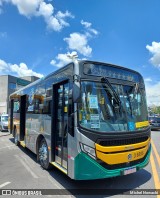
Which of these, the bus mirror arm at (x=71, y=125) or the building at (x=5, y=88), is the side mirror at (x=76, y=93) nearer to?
the bus mirror arm at (x=71, y=125)

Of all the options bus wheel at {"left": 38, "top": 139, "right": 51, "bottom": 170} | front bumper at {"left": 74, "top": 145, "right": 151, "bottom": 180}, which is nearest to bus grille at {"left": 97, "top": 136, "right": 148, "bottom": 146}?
front bumper at {"left": 74, "top": 145, "right": 151, "bottom": 180}

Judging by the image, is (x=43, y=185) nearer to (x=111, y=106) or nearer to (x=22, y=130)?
(x=111, y=106)

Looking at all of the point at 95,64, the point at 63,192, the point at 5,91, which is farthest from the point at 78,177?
the point at 5,91

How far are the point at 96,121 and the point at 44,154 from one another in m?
2.95

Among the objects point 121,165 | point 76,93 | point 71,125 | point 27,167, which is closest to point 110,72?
point 76,93

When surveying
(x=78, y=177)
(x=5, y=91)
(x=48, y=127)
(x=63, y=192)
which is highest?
(x=5, y=91)

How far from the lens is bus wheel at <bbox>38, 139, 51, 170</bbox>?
6793 millimetres

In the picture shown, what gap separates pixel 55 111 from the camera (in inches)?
250

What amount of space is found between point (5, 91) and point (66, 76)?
44.8 m

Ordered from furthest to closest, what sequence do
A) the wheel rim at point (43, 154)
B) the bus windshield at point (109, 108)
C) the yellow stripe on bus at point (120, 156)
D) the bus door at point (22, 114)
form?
the bus door at point (22, 114), the wheel rim at point (43, 154), the bus windshield at point (109, 108), the yellow stripe on bus at point (120, 156)

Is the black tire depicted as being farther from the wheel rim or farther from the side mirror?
the side mirror

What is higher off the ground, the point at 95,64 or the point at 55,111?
the point at 95,64

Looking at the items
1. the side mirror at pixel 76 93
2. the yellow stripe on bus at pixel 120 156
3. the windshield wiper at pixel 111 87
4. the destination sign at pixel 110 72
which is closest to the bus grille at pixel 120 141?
the yellow stripe on bus at pixel 120 156

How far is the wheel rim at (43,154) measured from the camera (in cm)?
693
